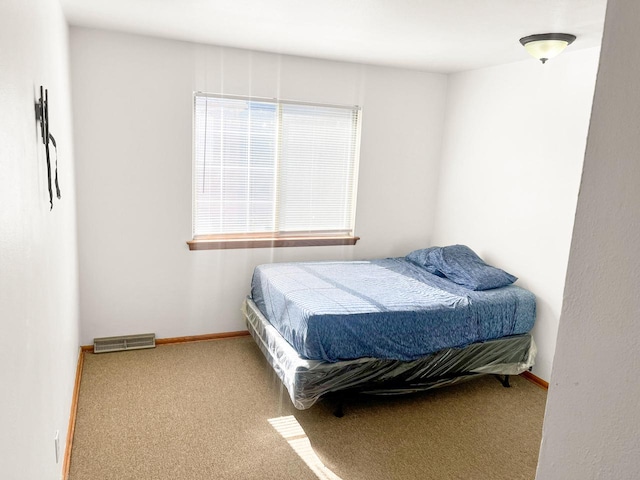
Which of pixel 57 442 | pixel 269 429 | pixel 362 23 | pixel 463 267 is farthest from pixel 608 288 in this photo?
pixel 463 267

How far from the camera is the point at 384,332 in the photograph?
293 cm

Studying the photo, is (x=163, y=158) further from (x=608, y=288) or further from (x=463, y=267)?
(x=608, y=288)

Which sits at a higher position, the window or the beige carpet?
the window

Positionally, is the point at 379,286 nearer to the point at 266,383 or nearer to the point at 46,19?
the point at 266,383


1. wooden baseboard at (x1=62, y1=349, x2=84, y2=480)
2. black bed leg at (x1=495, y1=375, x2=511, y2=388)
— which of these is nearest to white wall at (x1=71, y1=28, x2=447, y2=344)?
wooden baseboard at (x1=62, y1=349, x2=84, y2=480)

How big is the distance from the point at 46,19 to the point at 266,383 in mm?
2431

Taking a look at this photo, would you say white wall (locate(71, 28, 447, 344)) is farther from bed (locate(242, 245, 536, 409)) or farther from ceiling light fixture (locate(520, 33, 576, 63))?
ceiling light fixture (locate(520, 33, 576, 63))

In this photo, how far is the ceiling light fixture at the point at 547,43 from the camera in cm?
287

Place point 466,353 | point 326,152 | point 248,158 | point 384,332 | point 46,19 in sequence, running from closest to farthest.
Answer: point 46,19
point 384,332
point 466,353
point 248,158
point 326,152

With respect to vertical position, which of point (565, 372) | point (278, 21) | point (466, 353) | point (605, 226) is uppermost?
point (278, 21)

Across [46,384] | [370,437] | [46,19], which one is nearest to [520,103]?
[370,437]

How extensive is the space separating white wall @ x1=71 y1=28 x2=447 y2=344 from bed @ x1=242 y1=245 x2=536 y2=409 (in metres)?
0.45

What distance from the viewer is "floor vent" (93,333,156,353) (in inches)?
142

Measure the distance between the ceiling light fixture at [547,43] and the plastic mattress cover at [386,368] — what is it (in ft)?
6.14
